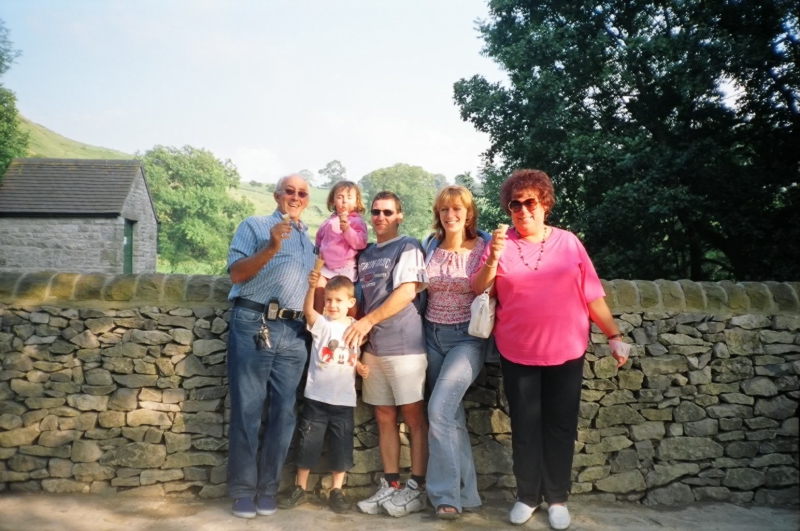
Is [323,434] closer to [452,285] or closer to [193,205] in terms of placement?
[452,285]

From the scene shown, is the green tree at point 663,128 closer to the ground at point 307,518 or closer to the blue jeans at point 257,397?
the ground at point 307,518

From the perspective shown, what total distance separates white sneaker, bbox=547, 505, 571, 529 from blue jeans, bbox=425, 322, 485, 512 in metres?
0.44


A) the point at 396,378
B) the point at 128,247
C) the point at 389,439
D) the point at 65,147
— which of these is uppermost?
the point at 65,147

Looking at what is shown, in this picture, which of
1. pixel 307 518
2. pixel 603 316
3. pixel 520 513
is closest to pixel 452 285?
pixel 603 316

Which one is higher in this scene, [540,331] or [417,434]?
[540,331]

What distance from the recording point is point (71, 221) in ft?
70.9

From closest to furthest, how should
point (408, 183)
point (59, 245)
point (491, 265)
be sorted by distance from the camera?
point (491, 265)
point (59, 245)
point (408, 183)

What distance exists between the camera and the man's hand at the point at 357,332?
338 cm

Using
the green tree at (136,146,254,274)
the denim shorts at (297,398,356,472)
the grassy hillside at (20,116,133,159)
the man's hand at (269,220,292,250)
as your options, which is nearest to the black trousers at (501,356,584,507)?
the denim shorts at (297,398,356,472)

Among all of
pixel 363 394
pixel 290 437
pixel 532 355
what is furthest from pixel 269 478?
pixel 532 355

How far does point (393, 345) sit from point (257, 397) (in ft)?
2.82

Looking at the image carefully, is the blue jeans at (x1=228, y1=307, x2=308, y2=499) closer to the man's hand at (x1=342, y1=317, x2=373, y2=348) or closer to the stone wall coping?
the man's hand at (x1=342, y1=317, x2=373, y2=348)

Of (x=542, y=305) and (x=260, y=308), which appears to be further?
(x=260, y=308)

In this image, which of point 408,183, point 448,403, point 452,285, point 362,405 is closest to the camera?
point 448,403
